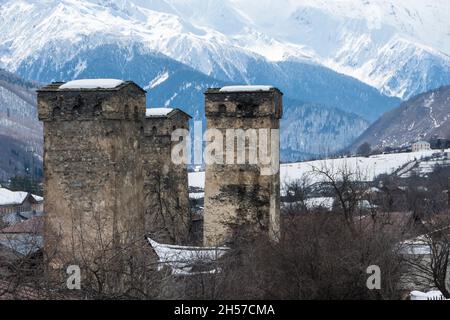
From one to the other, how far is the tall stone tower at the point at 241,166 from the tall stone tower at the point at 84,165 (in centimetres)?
581

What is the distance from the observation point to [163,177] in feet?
112

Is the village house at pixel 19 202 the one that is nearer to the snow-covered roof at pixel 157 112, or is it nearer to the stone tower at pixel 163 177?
the snow-covered roof at pixel 157 112

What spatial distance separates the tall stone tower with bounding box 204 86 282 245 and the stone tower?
2614 mm

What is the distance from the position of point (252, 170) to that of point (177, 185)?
4.40m

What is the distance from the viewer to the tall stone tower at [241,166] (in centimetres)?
3106

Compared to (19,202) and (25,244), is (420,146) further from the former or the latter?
(25,244)

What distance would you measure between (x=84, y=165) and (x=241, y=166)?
718 cm

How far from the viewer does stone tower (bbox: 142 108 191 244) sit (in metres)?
33.5

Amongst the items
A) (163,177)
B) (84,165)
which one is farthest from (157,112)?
(84,165)

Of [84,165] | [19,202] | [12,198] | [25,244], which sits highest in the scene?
[84,165]

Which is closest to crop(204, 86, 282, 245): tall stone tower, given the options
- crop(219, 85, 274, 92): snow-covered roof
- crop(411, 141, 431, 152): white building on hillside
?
crop(219, 85, 274, 92): snow-covered roof
